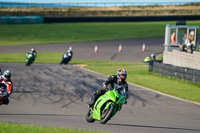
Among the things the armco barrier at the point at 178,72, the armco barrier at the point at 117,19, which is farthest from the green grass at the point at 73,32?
the armco barrier at the point at 178,72

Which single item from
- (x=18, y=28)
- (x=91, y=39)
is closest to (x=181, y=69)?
(x=91, y=39)

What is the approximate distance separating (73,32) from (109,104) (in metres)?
45.6

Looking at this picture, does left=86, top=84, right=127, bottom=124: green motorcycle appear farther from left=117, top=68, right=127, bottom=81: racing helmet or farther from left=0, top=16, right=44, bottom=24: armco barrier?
left=0, top=16, right=44, bottom=24: armco barrier

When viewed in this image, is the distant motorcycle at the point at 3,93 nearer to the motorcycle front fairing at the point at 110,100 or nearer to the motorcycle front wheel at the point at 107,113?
the motorcycle front fairing at the point at 110,100

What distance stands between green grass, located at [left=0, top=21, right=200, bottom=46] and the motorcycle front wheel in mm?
38250

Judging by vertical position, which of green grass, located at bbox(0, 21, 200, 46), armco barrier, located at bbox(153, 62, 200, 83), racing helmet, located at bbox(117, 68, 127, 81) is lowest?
green grass, located at bbox(0, 21, 200, 46)

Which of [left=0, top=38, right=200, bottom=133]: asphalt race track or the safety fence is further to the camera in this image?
→ the safety fence

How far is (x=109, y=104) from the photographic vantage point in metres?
10.4

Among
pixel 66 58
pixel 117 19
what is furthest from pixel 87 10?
pixel 66 58

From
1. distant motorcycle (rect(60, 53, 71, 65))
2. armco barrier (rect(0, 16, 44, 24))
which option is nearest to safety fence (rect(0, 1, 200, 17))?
armco barrier (rect(0, 16, 44, 24))

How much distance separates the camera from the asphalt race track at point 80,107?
11.4 meters

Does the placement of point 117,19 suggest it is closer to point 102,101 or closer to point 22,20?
point 22,20

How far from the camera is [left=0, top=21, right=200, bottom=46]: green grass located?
50.5m

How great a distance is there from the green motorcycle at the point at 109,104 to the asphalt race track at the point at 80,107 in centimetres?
41
